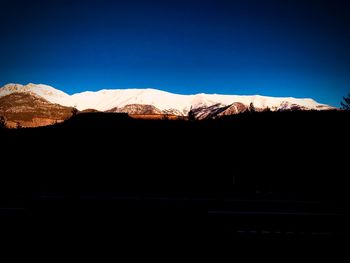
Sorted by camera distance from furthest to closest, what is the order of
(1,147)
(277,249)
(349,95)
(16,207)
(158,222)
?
(349,95), (1,147), (16,207), (158,222), (277,249)

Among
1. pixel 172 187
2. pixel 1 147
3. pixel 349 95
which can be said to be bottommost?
pixel 172 187

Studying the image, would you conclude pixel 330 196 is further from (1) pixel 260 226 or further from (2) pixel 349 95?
(2) pixel 349 95

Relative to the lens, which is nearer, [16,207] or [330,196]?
[16,207]

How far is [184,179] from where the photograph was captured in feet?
55.5

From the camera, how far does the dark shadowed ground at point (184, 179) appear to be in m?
6.80

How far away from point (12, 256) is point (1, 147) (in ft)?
71.0

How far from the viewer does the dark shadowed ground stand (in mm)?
6805

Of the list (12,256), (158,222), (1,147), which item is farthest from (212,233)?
(1,147)

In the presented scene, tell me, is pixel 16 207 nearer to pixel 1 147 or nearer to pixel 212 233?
pixel 212 233

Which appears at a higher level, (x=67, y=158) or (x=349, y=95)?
(x=349, y=95)

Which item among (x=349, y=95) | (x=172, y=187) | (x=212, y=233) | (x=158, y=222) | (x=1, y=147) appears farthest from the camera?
(x=349, y=95)

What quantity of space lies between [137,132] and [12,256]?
1830cm

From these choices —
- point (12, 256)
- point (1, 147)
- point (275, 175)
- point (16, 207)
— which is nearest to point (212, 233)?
point (12, 256)

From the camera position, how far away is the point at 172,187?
14883 millimetres
